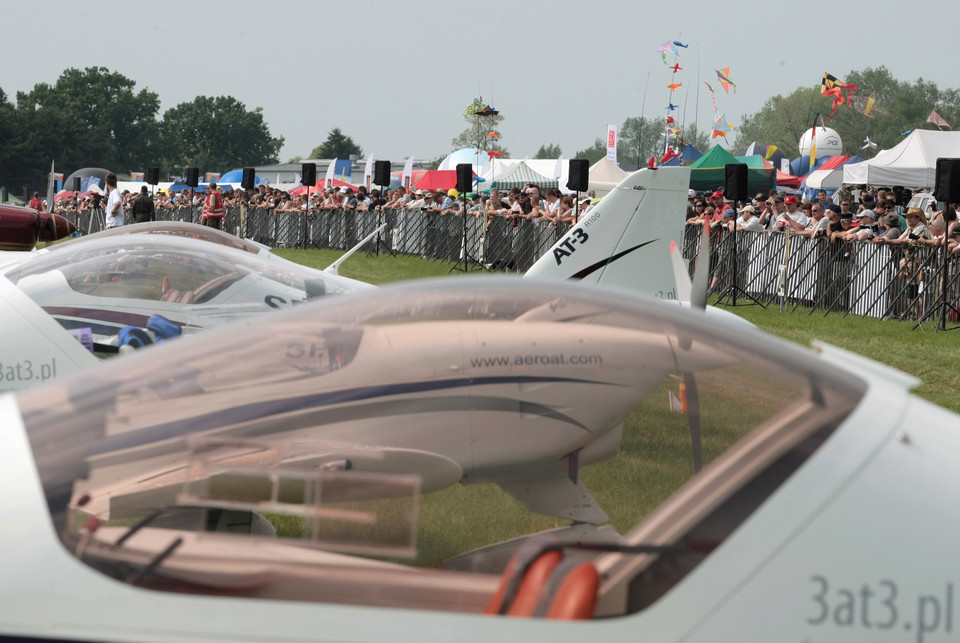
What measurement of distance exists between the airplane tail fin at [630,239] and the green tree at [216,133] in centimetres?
14839

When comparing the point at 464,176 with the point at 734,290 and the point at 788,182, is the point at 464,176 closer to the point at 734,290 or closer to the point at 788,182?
the point at 734,290

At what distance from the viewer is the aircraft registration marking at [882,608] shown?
5.92 feet

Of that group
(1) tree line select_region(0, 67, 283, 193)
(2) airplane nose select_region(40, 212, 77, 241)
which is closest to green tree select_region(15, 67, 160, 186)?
(1) tree line select_region(0, 67, 283, 193)

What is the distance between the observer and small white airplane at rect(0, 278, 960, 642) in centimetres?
180

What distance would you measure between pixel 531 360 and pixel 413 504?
2.71ft

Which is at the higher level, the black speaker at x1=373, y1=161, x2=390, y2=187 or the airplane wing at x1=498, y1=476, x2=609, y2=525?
the black speaker at x1=373, y1=161, x2=390, y2=187

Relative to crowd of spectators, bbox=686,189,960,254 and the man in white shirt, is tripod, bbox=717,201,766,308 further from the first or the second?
the man in white shirt

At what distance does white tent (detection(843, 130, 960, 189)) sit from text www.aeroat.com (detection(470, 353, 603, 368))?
2207 centimetres

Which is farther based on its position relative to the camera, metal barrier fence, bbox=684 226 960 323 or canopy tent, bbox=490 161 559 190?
canopy tent, bbox=490 161 559 190

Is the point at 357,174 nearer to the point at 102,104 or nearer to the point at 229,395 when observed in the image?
the point at 102,104

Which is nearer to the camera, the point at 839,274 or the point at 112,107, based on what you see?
the point at 839,274

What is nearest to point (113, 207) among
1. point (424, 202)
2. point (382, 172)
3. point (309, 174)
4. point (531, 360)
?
point (424, 202)

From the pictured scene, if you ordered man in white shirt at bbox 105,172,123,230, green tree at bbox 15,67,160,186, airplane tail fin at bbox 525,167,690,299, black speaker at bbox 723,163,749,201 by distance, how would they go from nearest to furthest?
airplane tail fin at bbox 525,167,690,299 → black speaker at bbox 723,163,749,201 → man in white shirt at bbox 105,172,123,230 → green tree at bbox 15,67,160,186

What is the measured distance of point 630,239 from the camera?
816 centimetres
